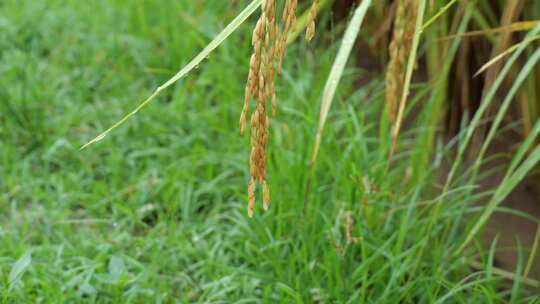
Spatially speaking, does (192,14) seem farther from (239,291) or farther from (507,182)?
(507,182)

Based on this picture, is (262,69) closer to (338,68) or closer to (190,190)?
(338,68)

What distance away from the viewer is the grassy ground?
1.88 m

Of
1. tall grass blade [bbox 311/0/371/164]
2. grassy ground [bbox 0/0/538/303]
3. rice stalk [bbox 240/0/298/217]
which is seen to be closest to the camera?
rice stalk [bbox 240/0/298/217]

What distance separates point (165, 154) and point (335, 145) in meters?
0.55

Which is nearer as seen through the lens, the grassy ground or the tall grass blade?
the tall grass blade

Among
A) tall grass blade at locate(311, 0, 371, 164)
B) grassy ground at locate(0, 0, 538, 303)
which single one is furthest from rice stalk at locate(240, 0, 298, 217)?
grassy ground at locate(0, 0, 538, 303)

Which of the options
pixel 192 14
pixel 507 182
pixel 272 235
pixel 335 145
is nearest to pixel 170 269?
pixel 272 235

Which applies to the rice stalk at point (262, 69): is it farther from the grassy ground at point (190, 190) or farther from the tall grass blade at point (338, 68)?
the grassy ground at point (190, 190)

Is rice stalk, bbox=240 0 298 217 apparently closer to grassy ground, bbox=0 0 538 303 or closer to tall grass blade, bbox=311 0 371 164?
tall grass blade, bbox=311 0 371 164

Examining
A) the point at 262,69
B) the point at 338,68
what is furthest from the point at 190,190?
the point at 262,69

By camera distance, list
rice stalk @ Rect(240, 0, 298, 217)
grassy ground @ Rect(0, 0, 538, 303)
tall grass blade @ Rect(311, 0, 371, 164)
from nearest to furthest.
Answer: rice stalk @ Rect(240, 0, 298, 217)
tall grass blade @ Rect(311, 0, 371, 164)
grassy ground @ Rect(0, 0, 538, 303)

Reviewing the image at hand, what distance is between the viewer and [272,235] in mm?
2057

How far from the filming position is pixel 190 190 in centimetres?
227

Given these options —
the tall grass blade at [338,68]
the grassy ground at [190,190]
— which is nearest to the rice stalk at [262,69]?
the tall grass blade at [338,68]
